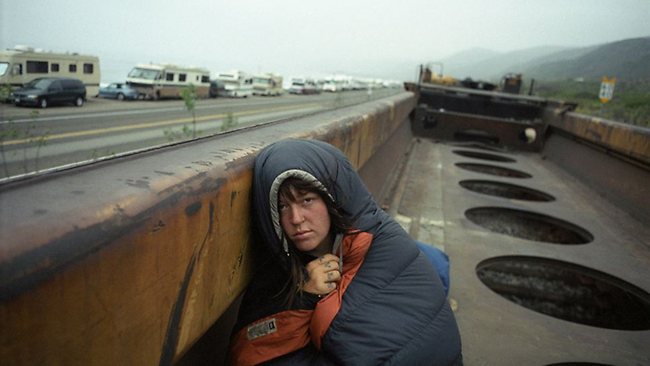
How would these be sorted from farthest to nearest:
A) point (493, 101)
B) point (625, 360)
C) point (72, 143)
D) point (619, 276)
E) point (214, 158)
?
1. point (493, 101)
2. point (72, 143)
3. point (619, 276)
4. point (625, 360)
5. point (214, 158)

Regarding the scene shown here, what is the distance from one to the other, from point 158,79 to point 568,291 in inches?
1365

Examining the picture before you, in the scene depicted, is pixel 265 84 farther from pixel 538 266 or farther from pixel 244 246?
pixel 244 246

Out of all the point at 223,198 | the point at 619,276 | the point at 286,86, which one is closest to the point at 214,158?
the point at 223,198

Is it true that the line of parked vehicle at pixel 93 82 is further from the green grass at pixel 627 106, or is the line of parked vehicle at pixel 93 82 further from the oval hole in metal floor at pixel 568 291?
the green grass at pixel 627 106

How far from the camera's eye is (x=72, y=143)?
11.0 m

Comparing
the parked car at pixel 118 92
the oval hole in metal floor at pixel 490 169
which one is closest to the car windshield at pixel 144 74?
the parked car at pixel 118 92

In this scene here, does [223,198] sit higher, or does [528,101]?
[528,101]

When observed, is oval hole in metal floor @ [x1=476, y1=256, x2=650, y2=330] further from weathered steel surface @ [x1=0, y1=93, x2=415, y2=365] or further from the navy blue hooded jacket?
weathered steel surface @ [x1=0, y1=93, x2=415, y2=365]

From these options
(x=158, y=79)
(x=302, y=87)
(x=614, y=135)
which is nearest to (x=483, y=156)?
(x=614, y=135)

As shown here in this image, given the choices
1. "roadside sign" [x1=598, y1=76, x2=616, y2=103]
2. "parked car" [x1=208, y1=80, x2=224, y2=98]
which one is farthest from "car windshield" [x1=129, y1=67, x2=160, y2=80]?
"roadside sign" [x1=598, y1=76, x2=616, y2=103]

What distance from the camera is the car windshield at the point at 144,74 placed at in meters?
33.9

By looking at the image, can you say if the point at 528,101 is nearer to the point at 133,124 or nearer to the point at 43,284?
the point at 43,284

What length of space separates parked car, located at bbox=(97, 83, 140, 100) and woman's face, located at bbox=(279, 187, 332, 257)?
110 ft

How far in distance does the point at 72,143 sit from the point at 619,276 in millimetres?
11519
